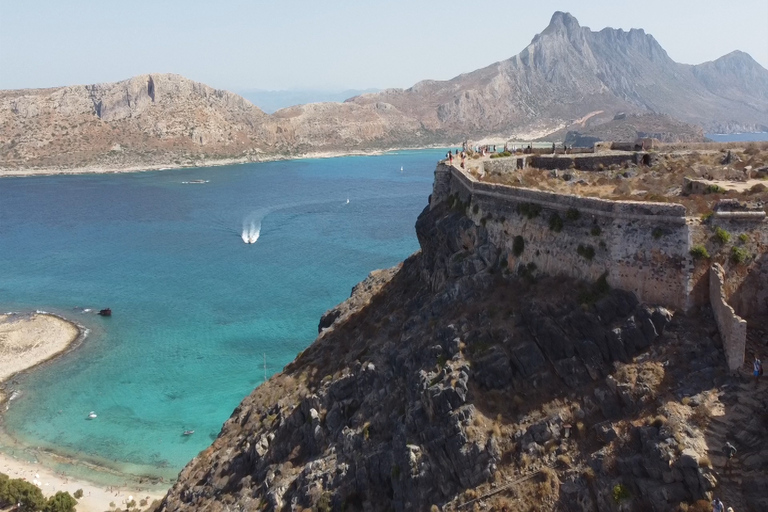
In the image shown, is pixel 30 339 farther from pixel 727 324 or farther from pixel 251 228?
pixel 727 324

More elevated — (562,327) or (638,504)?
(562,327)

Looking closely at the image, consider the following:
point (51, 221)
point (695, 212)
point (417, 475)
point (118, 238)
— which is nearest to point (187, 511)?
point (417, 475)

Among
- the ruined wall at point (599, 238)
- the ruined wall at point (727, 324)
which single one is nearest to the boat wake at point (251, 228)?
the ruined wall at point (599, 238)

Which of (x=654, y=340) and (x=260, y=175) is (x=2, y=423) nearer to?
(x=654, y=340)

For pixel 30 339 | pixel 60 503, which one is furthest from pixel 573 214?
pixel 30 339

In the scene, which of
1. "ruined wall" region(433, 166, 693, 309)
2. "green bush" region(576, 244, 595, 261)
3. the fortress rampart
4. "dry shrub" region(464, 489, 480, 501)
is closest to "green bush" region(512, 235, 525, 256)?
the fortress rampart

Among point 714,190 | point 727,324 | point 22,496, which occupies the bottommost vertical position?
point 22,496

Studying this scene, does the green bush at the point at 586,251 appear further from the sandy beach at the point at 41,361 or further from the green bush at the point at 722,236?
the sandy beach at the point at 41,361
